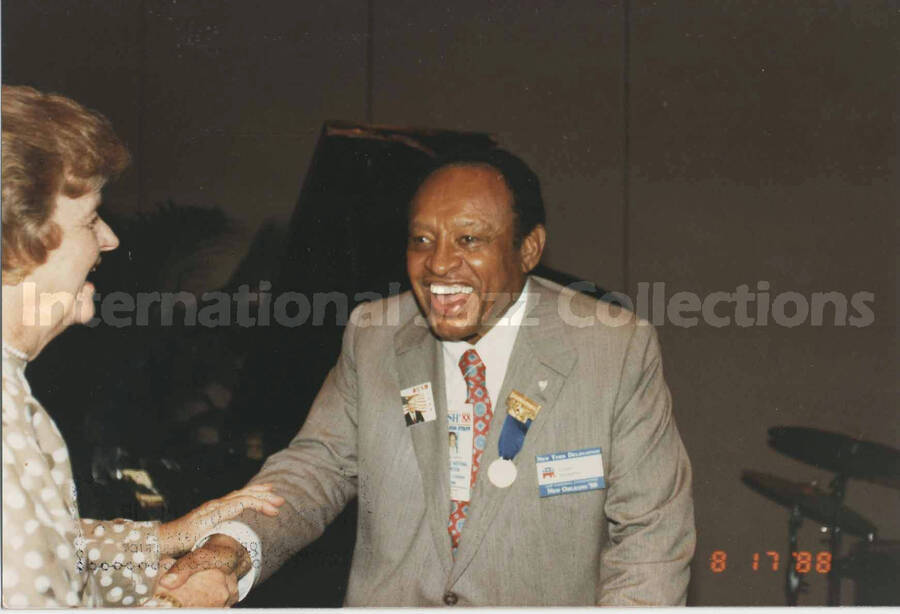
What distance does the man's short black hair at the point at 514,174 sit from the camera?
2426 mm

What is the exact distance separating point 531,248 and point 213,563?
129cm

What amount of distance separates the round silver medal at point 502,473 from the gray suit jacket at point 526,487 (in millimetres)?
17

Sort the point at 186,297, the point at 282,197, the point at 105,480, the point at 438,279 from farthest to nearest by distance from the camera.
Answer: the point at 282,197 → the point at 186,297 → the point at 105,480 → the point at 438,279

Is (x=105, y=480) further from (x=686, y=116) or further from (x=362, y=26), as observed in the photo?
(x=686, y=116)

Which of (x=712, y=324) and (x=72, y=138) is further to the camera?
(x=712, y=324)

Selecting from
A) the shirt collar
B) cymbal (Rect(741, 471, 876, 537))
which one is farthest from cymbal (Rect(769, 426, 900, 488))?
the shirt collar

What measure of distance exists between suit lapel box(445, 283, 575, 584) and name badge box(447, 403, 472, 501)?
8cm

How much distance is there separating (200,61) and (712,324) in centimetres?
224

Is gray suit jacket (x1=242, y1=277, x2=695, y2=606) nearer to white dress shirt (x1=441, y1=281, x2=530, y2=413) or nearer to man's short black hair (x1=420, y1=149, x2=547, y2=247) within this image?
white dress shirt (x1=441, y1=281, x2=530, y2=413)

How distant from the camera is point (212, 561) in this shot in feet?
6.83

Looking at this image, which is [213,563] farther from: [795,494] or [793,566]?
[795,494]

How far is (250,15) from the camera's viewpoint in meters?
2.89

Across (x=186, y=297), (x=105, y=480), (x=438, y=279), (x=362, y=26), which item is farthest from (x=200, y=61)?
(x=105, y=480)

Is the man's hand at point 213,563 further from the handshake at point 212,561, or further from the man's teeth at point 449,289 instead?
the man's teeth at point 449,289
